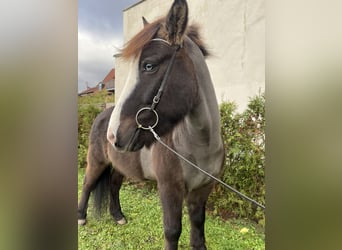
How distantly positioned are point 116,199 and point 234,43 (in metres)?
1.09

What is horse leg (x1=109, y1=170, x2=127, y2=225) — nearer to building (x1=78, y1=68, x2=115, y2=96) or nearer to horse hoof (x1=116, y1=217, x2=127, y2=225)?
horse hoof (x1=116, y1=217, x2=127, y2=225)

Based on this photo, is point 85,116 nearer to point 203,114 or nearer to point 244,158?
point 203,114

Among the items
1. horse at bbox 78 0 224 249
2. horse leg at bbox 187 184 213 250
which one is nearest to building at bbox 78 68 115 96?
horse at bbox 78 0 224 249

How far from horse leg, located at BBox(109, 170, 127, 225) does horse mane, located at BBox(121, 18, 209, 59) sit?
2.26 ft

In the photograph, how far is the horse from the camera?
1.34 meters

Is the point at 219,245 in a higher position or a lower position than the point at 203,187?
lower

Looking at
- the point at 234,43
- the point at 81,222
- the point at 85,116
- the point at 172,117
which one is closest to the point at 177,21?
the point at 234,43

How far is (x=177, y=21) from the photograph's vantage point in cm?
130

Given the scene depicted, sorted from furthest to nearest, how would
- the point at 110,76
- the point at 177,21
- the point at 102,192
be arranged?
the point at 102,192 → the point at 110,76 → the point at 177,21
